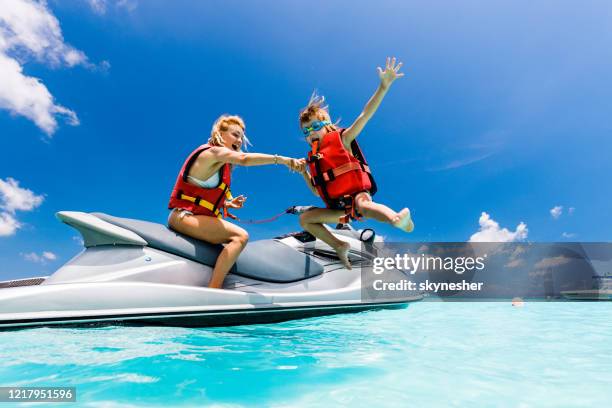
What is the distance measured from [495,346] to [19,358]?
2638 mm

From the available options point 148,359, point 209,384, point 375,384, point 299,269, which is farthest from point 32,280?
point 375,384

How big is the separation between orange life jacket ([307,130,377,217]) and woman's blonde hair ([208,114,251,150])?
669mm

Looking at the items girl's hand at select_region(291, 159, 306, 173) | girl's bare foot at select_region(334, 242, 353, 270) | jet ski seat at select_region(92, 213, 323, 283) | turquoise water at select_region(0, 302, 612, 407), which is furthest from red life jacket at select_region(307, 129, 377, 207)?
turquoise water at select_region(0, 302, 612, 407)

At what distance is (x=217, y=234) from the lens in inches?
123

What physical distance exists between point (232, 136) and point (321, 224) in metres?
1.26

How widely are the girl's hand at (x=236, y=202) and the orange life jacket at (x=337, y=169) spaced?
0.87 metres

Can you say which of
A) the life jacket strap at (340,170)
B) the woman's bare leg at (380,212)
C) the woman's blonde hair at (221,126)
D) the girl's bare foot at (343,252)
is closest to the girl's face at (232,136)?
the woman's blonde hair at (221,126)

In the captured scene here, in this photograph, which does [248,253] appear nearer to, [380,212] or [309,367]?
[380,212]

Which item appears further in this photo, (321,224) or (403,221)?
(321,224)

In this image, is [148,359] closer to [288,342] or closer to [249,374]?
[249,374]

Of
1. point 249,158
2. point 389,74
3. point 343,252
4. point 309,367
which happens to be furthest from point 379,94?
point 309,367

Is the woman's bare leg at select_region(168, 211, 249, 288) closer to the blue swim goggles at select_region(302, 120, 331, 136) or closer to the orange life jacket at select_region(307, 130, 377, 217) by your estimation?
the orange life jacket at select_region(307, 130, 377, 217)

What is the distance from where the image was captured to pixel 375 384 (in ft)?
5.07

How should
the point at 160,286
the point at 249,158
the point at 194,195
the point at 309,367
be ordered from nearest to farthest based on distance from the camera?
1. the point at 309,367
2. the point at 160,286
3. the point at 249,158
4. the point at 194,195
